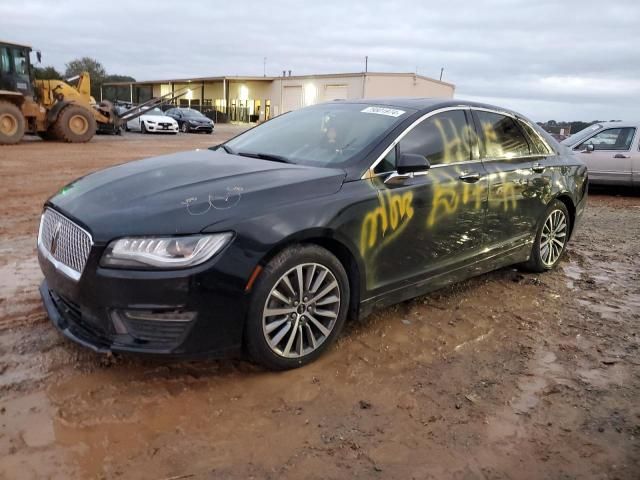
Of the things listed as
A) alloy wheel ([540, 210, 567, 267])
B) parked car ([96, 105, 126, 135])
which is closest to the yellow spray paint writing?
alloy wheel ([540, 210, 567, 267])

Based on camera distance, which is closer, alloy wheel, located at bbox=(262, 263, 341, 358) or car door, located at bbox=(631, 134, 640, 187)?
alloy wheel, located at bbox=(262, 263, 341, 358)

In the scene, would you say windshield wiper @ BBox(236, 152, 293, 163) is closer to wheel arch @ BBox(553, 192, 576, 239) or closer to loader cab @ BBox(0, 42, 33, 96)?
wheel arch @ BBox(553, 192, 576, 239)

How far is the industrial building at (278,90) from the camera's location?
36562 mm

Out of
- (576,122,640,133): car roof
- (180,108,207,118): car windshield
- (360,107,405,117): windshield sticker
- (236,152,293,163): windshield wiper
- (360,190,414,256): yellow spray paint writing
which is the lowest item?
(180,108,207,118): car windshield

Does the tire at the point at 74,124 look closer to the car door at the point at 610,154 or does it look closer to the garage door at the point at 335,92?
the car door at the point at 610,154

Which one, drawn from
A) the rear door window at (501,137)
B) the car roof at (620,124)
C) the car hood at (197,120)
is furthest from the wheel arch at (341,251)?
the car hood at (197,120)

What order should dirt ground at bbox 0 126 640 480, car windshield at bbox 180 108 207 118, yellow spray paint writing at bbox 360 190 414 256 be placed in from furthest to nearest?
car windshield at bbox 180 108 207 118
yellow spray paint writing at bbox 360 190 414 256
dirt ground at bbox 0 126 640 480

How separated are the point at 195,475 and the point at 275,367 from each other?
2.97 ft

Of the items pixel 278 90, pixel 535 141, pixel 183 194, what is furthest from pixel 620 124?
pixel 278 90

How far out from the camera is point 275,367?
10.3 ft

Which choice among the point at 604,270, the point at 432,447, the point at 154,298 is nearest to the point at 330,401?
the point at 432,447

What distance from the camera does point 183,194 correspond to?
2998 millimetres

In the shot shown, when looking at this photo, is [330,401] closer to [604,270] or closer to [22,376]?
[22,376]

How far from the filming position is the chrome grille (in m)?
2.85
